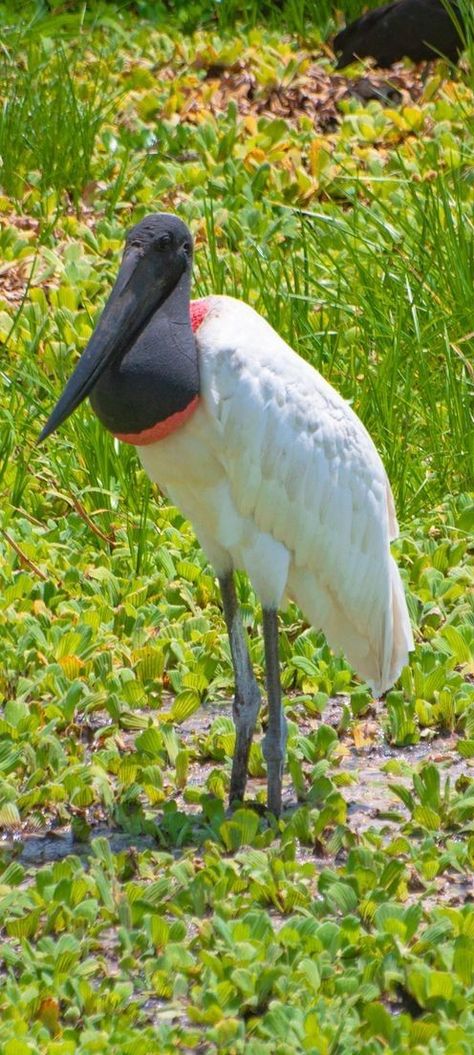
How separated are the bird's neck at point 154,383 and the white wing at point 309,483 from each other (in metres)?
0.05

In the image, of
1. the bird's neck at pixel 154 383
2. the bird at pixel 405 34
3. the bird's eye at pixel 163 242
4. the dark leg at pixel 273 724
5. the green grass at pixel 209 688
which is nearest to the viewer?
the green grass at pixel 209 688

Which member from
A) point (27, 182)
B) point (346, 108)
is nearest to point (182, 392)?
point (27, 182)

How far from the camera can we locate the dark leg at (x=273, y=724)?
12.5ft

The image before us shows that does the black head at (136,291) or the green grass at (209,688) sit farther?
the black head at (136,291)

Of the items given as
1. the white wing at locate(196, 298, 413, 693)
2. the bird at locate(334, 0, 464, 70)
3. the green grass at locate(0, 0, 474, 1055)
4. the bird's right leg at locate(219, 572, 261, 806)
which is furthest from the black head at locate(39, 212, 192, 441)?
the bird at locate(334, 0, 464, 70)

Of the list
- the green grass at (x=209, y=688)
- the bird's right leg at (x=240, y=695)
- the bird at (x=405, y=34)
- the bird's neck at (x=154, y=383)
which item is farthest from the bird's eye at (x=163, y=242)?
the bird at (x=405, y=34)

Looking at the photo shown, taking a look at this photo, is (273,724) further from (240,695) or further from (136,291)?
(136,291)

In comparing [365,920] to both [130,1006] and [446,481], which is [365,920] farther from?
[446,481]

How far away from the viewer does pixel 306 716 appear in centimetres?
440

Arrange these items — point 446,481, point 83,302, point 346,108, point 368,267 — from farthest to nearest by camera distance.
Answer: point 346,108 → point 83,302 → point 368,267 → point 446,481

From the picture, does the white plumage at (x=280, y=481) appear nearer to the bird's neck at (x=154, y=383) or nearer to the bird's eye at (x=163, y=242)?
the bird's neck at (x=154, y=383)

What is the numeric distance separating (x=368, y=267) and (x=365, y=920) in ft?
9.84

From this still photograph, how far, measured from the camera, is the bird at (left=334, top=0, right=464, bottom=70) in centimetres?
907

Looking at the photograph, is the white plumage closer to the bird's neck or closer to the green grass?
the bird's neck
